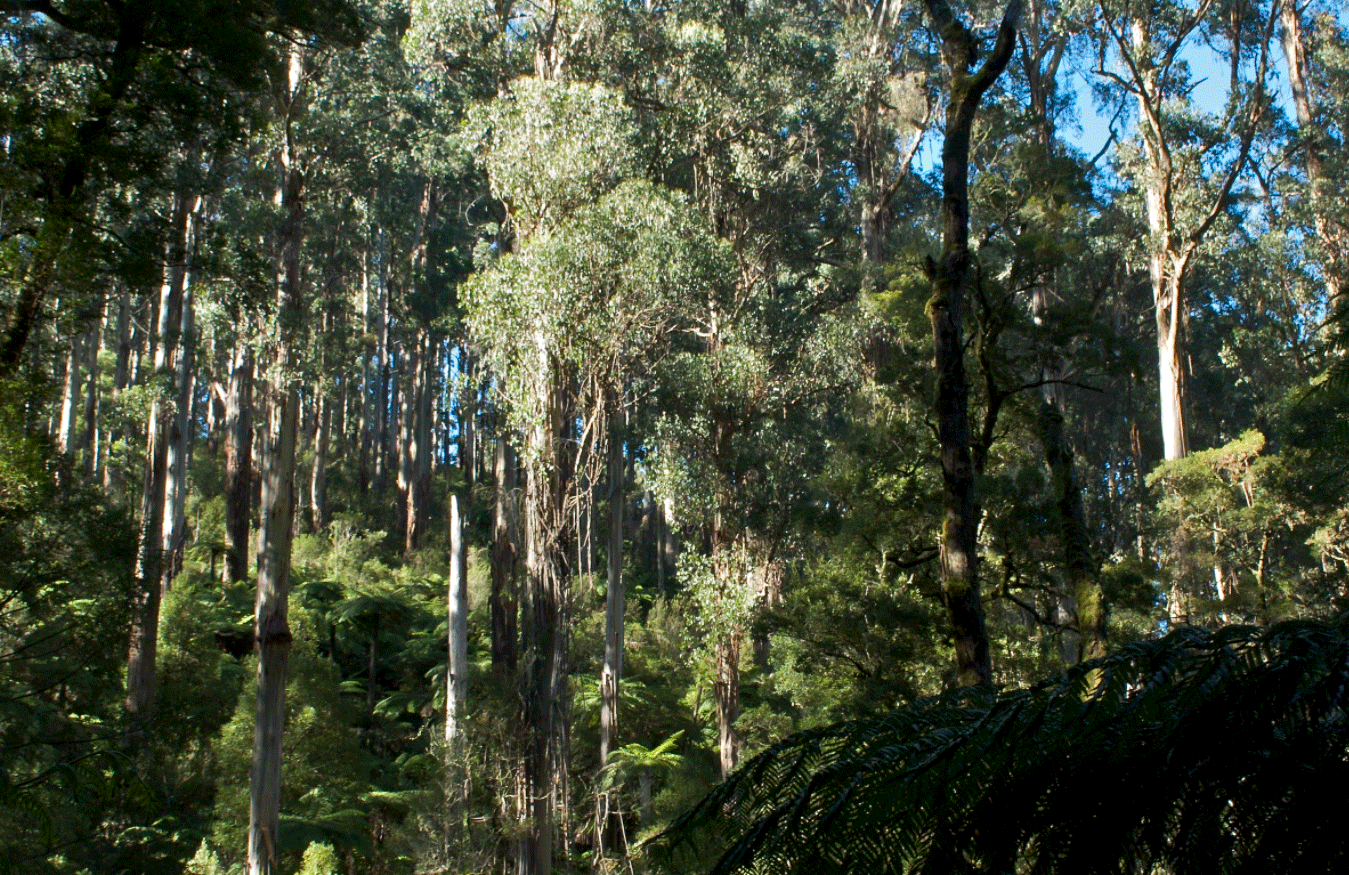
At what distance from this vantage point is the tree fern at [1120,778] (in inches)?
68.3

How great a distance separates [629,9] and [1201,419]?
79.9ft

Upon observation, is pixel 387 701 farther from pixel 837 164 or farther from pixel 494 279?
pixel 837 164

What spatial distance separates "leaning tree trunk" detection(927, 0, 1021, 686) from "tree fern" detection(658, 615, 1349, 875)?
4.31 m

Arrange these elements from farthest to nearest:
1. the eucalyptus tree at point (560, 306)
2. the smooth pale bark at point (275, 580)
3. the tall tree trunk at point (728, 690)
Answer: the tall tree trunk at point (728, 690) → the eucalyptus tree at point (560, 306) → the smooth pale bark at point (275, 580)

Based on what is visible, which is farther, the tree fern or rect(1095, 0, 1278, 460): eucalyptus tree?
rect(1095, 0, 1278, 460): eucalyptus tree

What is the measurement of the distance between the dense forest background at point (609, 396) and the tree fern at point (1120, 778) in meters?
2.20

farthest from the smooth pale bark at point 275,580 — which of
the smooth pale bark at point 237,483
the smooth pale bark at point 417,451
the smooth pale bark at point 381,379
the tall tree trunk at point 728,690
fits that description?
the smooth pale bark at point 381,379

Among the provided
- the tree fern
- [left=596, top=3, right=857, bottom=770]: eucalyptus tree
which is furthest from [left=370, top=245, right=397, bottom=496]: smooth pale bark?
the tree fern

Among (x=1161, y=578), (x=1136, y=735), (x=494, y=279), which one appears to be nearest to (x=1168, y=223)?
(x=1161, y=578)

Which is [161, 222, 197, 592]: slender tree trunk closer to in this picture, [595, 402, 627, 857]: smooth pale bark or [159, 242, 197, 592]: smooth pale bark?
[159, 242, 197, 592]: smooth pale bark

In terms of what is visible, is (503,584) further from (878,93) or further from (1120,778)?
(1120,778)

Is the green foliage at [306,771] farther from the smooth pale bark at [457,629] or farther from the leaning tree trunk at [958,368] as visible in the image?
the leaning tree trunk at [958,368]

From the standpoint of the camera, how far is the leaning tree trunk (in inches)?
257

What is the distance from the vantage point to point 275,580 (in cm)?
1102
